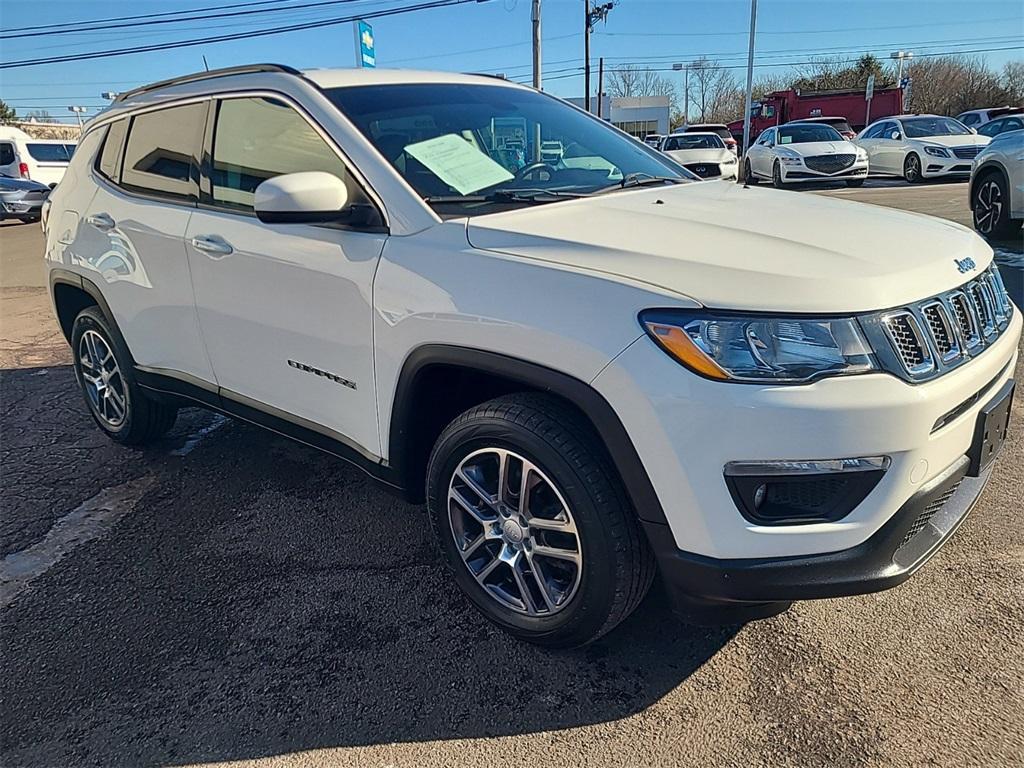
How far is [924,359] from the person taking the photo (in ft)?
6.27

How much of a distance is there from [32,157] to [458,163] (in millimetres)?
20257

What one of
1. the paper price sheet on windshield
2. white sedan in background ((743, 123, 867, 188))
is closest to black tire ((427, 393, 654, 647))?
the paper price sheet on windshield

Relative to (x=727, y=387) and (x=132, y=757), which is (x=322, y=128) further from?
(x=132, y=757)

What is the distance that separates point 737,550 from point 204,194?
2574mm

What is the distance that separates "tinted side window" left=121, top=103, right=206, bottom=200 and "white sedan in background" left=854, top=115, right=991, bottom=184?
17.4 m

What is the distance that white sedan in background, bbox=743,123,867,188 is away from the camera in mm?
17609

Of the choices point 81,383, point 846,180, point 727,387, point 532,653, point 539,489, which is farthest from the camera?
point 846,180

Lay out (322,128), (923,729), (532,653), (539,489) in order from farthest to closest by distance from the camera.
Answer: (322,128) → (532,653) → (539,489) → (923,729)

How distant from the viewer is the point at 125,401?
4.04m

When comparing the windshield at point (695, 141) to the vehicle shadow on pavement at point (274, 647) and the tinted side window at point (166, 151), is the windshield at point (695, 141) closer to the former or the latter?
the tinted side window at point (166, 151)

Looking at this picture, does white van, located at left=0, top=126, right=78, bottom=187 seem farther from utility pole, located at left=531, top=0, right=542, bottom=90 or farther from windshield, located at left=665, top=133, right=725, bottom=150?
windshield, located at left=665, top=133, right=725, bottom=150

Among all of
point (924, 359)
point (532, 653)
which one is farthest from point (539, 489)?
point (924, 359)

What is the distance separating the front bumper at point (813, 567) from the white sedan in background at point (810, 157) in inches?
647

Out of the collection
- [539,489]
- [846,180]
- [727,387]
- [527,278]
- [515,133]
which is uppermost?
[515,133]
